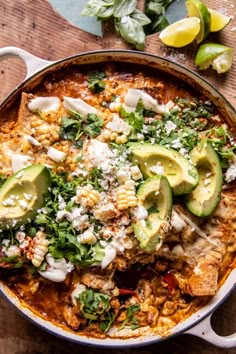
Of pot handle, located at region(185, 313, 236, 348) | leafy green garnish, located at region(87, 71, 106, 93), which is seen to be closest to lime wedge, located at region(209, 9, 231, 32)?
leafy green garnish, located at region(87, 71, 106, 93)

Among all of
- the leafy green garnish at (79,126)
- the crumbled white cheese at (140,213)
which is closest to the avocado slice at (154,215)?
the crumbled white cheese at (140,213)

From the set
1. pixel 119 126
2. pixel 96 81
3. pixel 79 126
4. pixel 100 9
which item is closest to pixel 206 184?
pixel 119 126

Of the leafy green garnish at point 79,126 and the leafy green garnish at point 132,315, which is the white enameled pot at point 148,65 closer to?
the leafy green garnish at point 132,315

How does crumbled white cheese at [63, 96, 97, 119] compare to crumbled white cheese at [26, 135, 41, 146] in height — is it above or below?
above

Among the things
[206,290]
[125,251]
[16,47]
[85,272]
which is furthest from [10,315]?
[16,47]

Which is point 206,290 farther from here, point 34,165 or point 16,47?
point 16,47

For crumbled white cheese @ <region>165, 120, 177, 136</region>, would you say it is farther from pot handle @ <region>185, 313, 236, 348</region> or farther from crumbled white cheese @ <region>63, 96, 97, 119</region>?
pot handle @ <region>185, 313, 236, 348</region>

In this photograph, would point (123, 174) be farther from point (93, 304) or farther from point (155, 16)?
point (155, 16)
